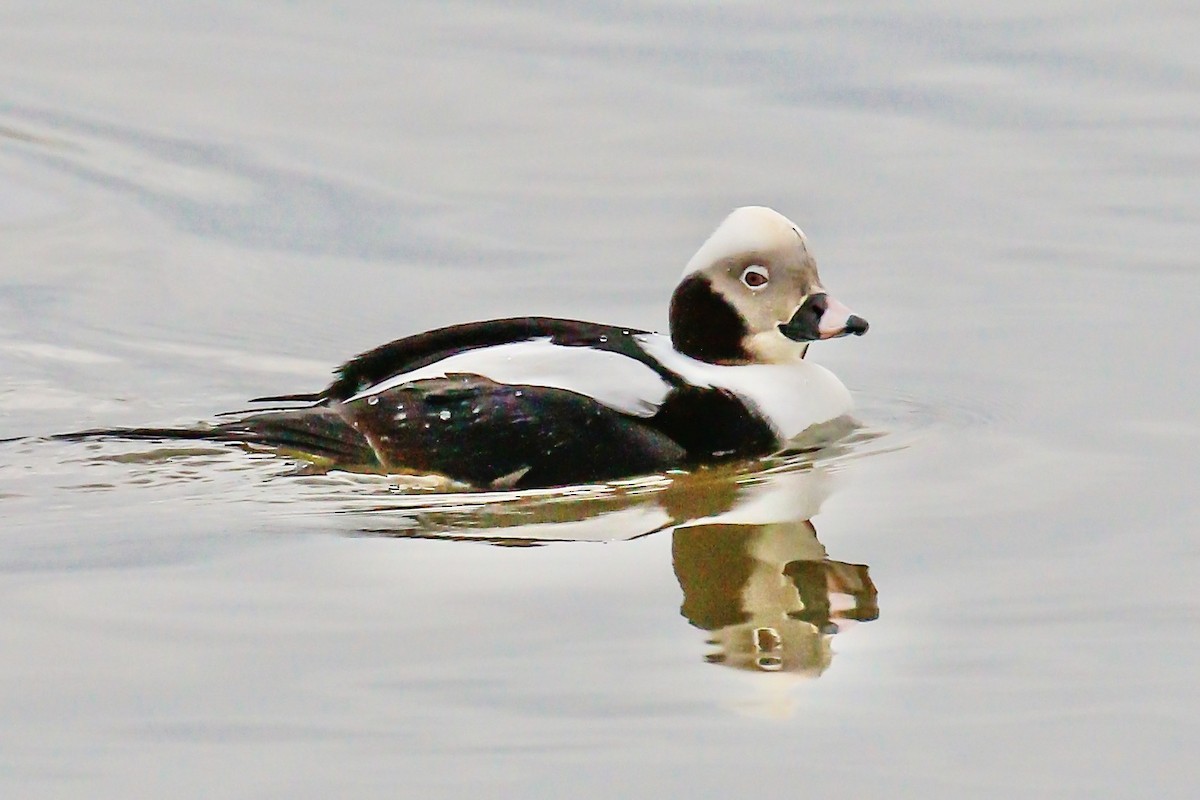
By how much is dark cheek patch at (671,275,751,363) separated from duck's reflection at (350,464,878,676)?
533 millimetres

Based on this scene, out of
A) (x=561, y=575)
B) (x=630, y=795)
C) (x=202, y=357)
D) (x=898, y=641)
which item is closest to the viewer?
(x=630, y=795)

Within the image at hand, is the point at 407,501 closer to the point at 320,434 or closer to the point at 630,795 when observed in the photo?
the point at 320,434

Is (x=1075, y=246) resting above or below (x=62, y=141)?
below

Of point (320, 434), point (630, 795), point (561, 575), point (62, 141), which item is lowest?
point (630, 795)

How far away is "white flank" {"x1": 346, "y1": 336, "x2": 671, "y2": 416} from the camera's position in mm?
7141

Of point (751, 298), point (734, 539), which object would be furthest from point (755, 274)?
point (734, 539)

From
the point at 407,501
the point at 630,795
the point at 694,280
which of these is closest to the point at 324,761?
the point at 630,795

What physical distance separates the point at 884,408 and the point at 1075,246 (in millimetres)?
2043

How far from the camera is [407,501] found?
700cm

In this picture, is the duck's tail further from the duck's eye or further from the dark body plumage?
the duck's eye

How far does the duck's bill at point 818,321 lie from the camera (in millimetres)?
7637

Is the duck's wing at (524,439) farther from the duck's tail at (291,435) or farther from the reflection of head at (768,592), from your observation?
the reflection of head at (768,592)

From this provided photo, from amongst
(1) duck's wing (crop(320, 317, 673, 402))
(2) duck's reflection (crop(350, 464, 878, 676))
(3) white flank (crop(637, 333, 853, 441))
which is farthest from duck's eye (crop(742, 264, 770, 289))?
(2) duck's reflection (crop(350, 464, 878, 676))

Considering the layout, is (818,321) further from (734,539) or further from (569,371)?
(734,539)
